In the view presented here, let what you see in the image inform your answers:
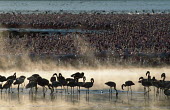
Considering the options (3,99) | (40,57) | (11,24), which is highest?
(11,24)

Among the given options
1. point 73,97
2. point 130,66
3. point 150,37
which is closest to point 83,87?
point 73,97

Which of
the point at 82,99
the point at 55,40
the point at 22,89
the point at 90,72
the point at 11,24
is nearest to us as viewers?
the point at 82,99

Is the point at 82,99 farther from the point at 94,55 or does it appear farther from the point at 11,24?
the point at 11,24

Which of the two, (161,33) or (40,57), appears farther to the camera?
(161,33)

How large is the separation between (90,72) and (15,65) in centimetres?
616

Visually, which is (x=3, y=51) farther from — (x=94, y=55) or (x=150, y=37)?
(x=150, y=37)

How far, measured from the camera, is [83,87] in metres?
32.8

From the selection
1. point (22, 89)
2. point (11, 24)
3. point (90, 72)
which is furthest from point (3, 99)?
point (11, 24)

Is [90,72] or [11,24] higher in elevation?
[11,24]

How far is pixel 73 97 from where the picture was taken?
100ft

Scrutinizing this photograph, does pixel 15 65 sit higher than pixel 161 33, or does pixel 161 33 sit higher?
pixel 161 33

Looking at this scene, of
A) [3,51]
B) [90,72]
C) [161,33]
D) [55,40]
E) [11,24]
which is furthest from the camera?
[11,24]

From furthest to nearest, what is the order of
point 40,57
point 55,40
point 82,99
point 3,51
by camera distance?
point 55,40, point 3,51, point 40,57, point 82,99

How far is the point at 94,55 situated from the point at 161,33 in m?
13.5
